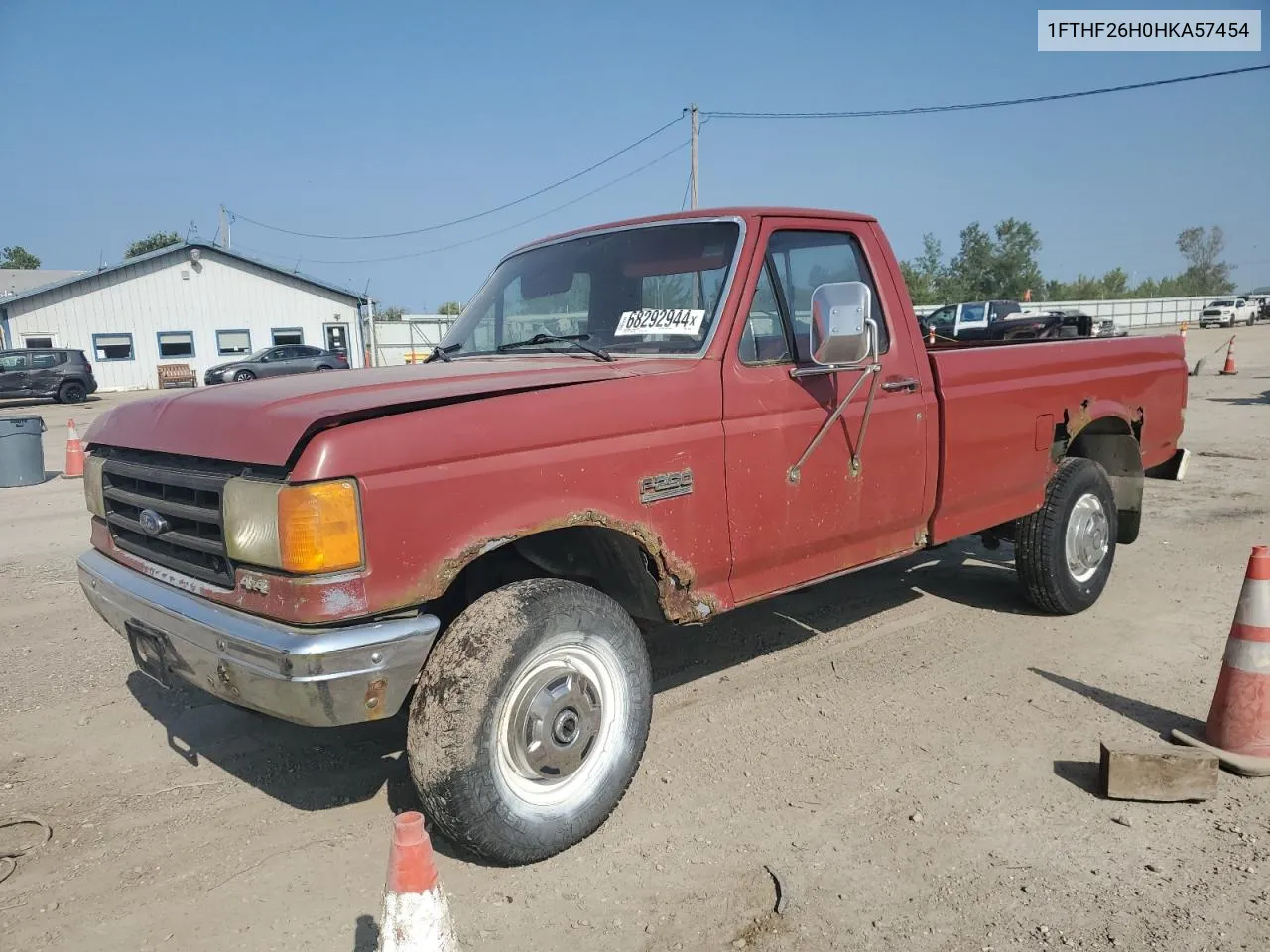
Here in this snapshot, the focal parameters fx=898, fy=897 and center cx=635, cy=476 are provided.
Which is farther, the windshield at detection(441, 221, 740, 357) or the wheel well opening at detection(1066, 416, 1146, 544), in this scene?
the wheel well opening at detection(1066, 416, 1146, 544)

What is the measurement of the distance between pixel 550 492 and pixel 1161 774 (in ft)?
7.98

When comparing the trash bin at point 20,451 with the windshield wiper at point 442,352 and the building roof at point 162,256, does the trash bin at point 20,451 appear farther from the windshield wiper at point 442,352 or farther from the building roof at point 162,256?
the building roof at point 162,256

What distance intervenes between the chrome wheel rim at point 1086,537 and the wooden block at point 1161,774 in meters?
2.09

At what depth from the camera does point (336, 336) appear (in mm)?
37375

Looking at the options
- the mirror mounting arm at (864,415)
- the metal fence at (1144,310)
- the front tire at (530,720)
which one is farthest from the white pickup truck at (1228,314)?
the front tire at (530,720)

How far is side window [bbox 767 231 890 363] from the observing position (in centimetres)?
377

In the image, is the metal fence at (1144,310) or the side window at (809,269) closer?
the side window at (809,269)

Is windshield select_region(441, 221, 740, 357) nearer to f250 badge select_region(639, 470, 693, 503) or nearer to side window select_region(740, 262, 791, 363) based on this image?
side window select_region(740, 262, 791, 363)

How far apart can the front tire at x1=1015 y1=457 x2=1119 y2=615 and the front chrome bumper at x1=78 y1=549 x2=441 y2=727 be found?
375 centimetres

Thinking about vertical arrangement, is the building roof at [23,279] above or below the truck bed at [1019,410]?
above

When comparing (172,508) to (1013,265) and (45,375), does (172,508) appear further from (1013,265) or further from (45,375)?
(1013,265)

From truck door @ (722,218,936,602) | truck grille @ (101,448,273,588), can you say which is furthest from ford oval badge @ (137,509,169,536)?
truck door @ (722,218,936,602)

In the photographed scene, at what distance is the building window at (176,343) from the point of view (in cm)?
3344

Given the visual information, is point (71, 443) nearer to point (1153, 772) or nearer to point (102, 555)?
point (102, 555)
